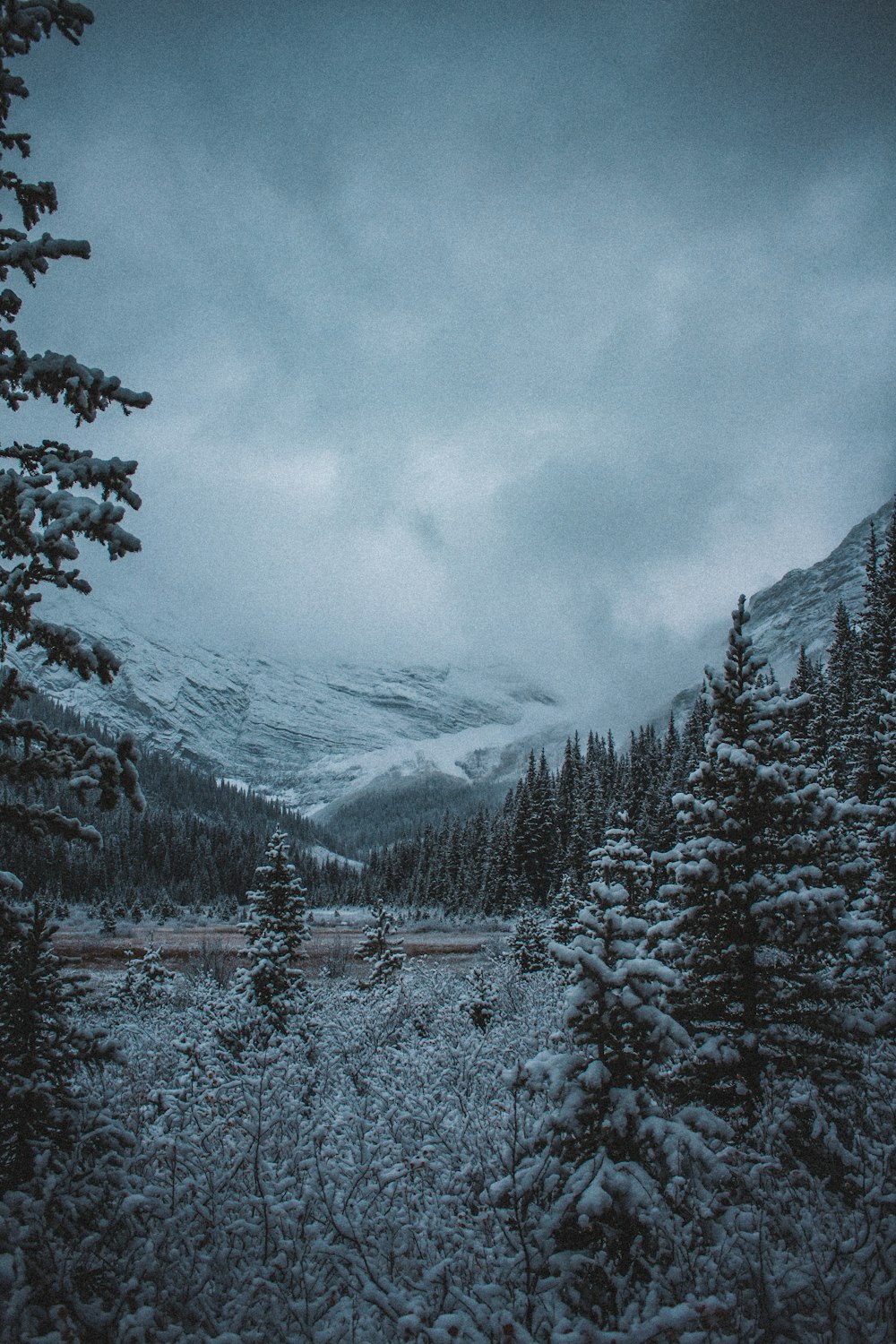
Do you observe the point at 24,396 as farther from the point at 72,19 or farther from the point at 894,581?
the point at 894,581

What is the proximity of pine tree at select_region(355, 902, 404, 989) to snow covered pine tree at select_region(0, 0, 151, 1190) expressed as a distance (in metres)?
21.1

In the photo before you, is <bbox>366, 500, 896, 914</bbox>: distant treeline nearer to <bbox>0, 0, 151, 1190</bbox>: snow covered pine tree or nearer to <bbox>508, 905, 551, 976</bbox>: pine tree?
<bbox>508, 905, 551, 976</bbox>: pine tree

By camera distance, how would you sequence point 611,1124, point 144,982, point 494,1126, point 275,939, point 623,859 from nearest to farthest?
point 611,1124
point 494,1126
point 623,859
point 275,939
point 144,982

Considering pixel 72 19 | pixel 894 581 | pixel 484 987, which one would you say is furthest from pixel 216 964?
pixel 894 581

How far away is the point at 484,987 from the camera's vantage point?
1964 cm

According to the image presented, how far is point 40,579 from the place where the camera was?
558 cm

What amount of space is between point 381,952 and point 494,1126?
19628 mm

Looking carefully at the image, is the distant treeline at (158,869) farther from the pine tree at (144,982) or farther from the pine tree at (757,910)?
the pine tree at (757,910)

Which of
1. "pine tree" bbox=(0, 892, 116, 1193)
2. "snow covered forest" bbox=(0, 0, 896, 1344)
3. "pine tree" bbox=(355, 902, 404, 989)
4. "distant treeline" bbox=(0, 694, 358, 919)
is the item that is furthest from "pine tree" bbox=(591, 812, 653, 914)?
"distant treeline" bbox=(0, 694, 358, 919)

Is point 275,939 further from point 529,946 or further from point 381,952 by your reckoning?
point 529,946

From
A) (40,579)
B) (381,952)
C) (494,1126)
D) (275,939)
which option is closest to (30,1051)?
(40,579)

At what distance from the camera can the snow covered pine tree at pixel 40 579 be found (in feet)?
18.2

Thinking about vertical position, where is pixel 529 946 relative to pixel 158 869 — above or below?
above

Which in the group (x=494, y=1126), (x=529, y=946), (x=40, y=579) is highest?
(x=40, y=579)
